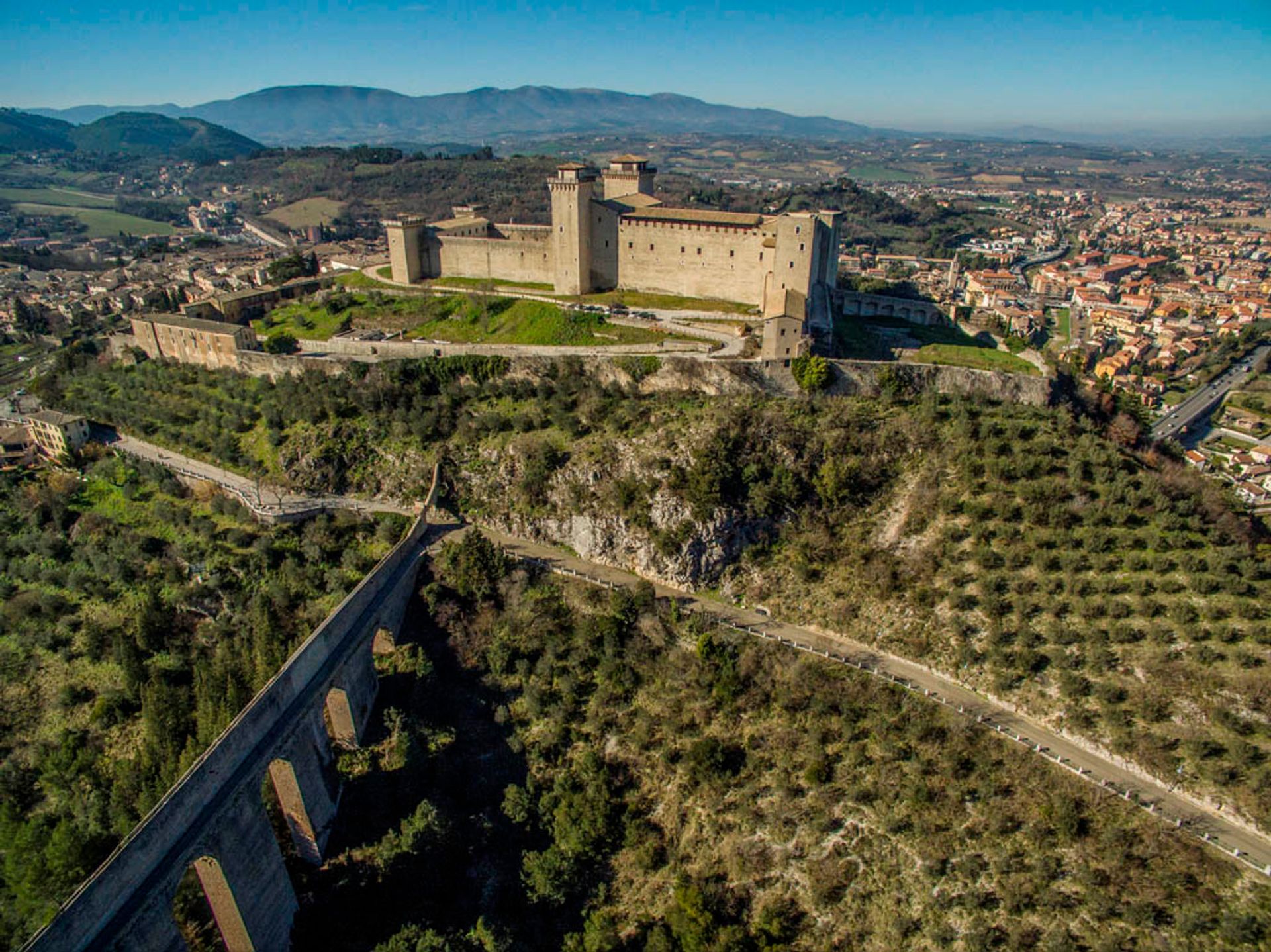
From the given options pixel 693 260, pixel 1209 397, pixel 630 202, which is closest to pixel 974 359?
pixel 693 260

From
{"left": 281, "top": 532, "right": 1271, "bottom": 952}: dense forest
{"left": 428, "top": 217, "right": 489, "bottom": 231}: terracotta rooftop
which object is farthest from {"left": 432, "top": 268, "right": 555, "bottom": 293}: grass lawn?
{"left": 281, "top": 532, "right": 1271, "bottom": 952}: dense forest

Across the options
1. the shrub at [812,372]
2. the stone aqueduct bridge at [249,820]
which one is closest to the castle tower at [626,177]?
the shrub at [812,372]

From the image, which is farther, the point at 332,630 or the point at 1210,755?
the point at 332,630

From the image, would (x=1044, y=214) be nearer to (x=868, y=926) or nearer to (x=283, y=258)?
(x=283, y=258)

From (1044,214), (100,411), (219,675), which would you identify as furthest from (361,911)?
(1044,214)

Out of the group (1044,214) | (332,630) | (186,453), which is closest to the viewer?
(332,630)

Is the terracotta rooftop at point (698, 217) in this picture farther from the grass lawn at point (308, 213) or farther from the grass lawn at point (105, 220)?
the grass lawn at point (105, 220)
